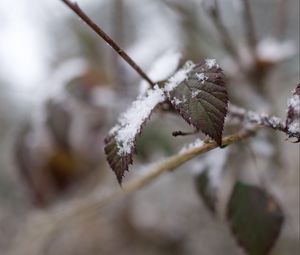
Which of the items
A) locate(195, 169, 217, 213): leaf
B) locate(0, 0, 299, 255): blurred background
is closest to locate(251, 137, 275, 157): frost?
locate(0, 0, 299, 255): blurred background

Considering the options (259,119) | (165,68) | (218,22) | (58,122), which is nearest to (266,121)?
(259,119)

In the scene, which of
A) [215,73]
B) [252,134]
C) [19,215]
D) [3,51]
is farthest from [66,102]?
[3,51]

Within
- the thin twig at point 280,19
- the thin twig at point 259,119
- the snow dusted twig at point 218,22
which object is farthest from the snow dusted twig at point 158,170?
the thin twig at point 280,19

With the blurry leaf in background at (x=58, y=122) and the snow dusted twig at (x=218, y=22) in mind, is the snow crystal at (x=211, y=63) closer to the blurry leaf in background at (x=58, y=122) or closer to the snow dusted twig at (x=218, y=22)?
the snow dusted twig at (x=218, y=22)

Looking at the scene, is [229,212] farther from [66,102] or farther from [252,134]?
[66,102]

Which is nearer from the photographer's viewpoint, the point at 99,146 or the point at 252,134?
the point at 252,134

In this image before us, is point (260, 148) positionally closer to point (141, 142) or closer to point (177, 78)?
point (141, 142)

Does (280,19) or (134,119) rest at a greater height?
(280,19)
